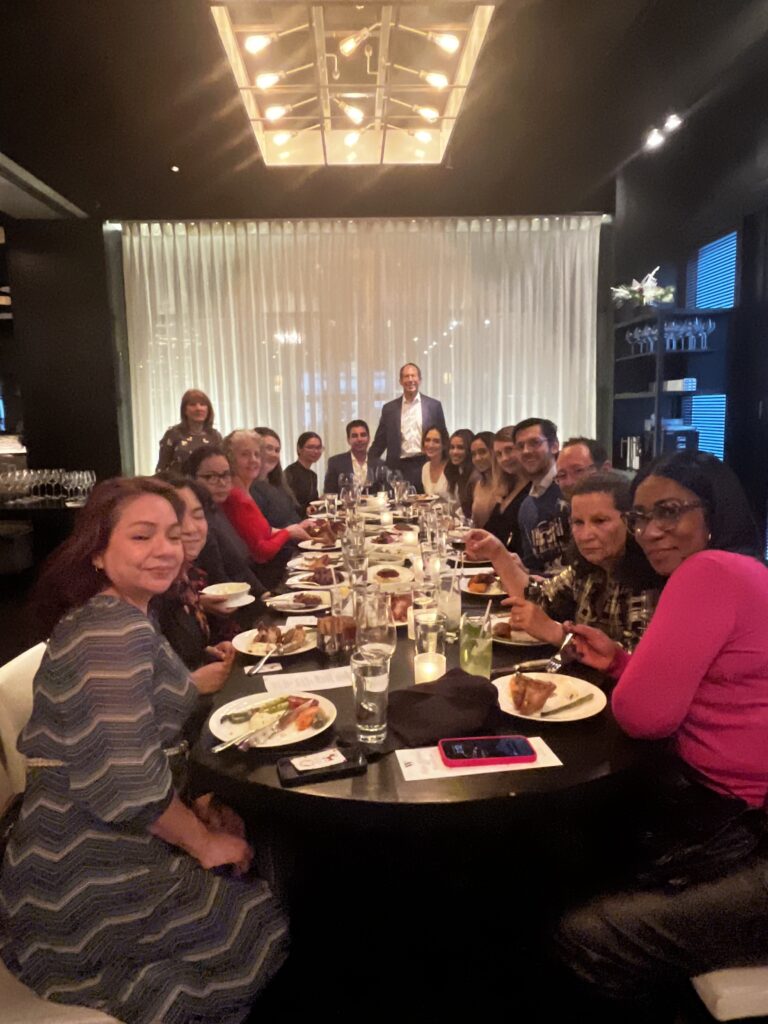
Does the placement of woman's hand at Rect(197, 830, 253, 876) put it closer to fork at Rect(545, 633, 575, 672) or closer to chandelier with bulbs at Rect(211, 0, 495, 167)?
fork at Rect(545, 633, 575, 672)

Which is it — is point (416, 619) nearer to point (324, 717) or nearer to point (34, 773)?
point (324, 717)

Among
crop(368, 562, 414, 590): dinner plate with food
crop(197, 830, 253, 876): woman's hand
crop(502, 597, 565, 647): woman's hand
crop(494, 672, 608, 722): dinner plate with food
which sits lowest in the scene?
crop(197, 830, 253, 876): woman's hand

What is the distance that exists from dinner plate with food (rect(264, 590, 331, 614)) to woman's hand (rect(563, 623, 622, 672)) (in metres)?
Result: 0.89

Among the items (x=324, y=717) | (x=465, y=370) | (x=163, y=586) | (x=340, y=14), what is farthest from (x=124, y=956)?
(x=465, y=370)

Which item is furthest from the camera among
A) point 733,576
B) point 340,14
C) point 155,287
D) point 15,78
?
point 155,287

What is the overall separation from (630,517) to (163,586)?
101 centimetres

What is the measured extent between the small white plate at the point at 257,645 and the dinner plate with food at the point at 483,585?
2.22 ft

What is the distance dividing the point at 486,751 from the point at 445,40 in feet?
8.90

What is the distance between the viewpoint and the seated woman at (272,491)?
4.41 metres

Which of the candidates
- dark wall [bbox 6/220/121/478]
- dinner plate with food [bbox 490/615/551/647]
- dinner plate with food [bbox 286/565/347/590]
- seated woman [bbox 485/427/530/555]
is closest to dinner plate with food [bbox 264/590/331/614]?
dinner plate with food [bbox 286/565/347/590]

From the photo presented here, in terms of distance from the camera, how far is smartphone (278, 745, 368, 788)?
125cm

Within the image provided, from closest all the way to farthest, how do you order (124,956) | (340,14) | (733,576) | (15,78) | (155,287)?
1. (124,956)
2. (733,576)
3. (340,14)
4. (15,78)
5. (155,287)

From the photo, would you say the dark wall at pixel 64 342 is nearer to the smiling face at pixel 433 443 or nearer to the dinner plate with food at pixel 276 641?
the smiling face at pixel 433 443

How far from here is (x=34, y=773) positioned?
128cm
